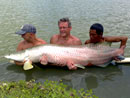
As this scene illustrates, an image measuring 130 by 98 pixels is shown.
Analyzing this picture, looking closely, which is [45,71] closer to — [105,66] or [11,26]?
[105,66]

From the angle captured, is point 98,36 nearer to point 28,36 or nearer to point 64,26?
point 64,26

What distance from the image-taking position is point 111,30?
9117 millimetres

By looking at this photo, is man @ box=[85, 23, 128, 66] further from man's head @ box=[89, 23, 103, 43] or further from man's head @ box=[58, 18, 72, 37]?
man's head @ box=[58, 18, 72, 37]

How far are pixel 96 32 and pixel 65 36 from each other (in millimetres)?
880

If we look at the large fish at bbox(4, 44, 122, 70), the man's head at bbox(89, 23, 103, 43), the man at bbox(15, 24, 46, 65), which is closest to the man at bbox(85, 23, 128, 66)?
the man's head at bbox(89, 23, 103, 43)

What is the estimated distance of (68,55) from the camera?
3906 mm

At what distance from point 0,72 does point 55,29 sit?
547cm

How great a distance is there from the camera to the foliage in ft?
9.37

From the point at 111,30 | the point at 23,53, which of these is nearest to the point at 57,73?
the point at 23,53

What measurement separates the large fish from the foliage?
2.02ft

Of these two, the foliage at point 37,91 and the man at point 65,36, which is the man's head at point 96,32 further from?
the foliage at point 37,91

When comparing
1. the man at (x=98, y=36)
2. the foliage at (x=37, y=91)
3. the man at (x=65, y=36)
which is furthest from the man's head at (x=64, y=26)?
the foliage at (x=37, y=91)

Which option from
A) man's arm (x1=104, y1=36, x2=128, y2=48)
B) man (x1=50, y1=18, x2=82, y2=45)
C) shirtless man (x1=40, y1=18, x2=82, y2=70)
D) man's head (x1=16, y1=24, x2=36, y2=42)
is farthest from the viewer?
man's arm (x1=104, y1=36, x2=128, y2=48)

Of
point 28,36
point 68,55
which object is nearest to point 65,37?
point 68,55
